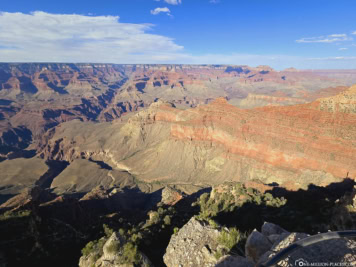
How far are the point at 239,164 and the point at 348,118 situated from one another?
108ft

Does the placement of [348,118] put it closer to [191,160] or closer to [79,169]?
[191,160]

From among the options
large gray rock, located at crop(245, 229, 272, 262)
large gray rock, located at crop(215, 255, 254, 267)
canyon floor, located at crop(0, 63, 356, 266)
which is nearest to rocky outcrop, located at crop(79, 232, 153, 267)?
canyon floor, located at crop(0, 63, 356, 266)

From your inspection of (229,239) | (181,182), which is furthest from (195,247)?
(181,182)

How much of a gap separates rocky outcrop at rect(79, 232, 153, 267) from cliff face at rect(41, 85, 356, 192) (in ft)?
144

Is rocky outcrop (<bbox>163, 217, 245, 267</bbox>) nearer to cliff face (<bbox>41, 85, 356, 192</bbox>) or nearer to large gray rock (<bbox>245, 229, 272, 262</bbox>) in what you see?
large gray rock (<bbox>245, 229, 272, 262</bbox>)

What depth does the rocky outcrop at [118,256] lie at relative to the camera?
16.3m

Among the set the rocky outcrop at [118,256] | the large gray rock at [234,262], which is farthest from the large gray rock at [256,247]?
the rocky outcrop at [118,256]

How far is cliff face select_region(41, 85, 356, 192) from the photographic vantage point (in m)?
55.9

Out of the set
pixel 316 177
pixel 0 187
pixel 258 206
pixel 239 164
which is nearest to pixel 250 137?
pixel 239 164

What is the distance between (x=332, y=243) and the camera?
30.8 feet

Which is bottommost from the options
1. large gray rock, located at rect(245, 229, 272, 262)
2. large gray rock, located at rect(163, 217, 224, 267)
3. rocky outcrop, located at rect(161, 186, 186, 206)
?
rocky outcrop, located at rect(161, 186, 186, 206)

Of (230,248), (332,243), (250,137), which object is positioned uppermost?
(332,243)

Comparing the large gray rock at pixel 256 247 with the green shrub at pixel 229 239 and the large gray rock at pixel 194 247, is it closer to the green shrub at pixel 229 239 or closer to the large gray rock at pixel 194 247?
the green shrub at pixel 229 239

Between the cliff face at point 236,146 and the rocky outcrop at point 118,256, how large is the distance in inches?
1732
